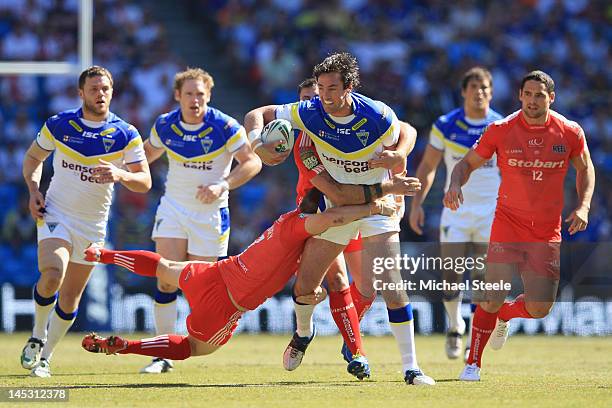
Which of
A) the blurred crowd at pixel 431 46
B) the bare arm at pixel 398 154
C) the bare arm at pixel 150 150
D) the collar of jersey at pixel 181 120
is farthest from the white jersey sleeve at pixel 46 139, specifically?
the blurred crowd at pixel 431 46

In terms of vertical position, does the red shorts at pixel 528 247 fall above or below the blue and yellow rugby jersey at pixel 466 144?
below

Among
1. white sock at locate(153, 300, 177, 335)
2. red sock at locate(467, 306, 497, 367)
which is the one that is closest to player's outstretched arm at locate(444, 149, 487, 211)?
red sock at locate(467, 306, 497, 367)

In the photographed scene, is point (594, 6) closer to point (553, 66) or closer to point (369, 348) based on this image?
point (553, 66)

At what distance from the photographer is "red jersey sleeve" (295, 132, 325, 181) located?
376 inches

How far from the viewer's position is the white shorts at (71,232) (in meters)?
10.8

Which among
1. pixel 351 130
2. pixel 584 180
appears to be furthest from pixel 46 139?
pixel 584 180

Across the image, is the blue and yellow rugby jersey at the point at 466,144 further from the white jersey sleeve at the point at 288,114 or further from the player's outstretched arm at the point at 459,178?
the white jersey sleeve at the point at 288,114

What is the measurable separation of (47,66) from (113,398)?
24.9 ft

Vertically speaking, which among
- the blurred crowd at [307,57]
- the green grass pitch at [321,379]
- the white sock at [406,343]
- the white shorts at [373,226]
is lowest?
the green grass pitch at [321,379]

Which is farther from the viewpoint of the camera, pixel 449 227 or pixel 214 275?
pixel 449 227

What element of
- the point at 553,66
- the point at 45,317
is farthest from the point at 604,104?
the point at 45,317

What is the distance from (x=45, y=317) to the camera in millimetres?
10922

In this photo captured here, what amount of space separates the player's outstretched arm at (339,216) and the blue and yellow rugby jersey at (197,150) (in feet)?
8.58

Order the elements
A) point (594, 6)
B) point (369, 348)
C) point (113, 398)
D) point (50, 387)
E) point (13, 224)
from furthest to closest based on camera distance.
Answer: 1. point (594, 6)
2. point (13, 224)
3. point (369, 348)
4. point (50, 387)
5. point (113, 398)
